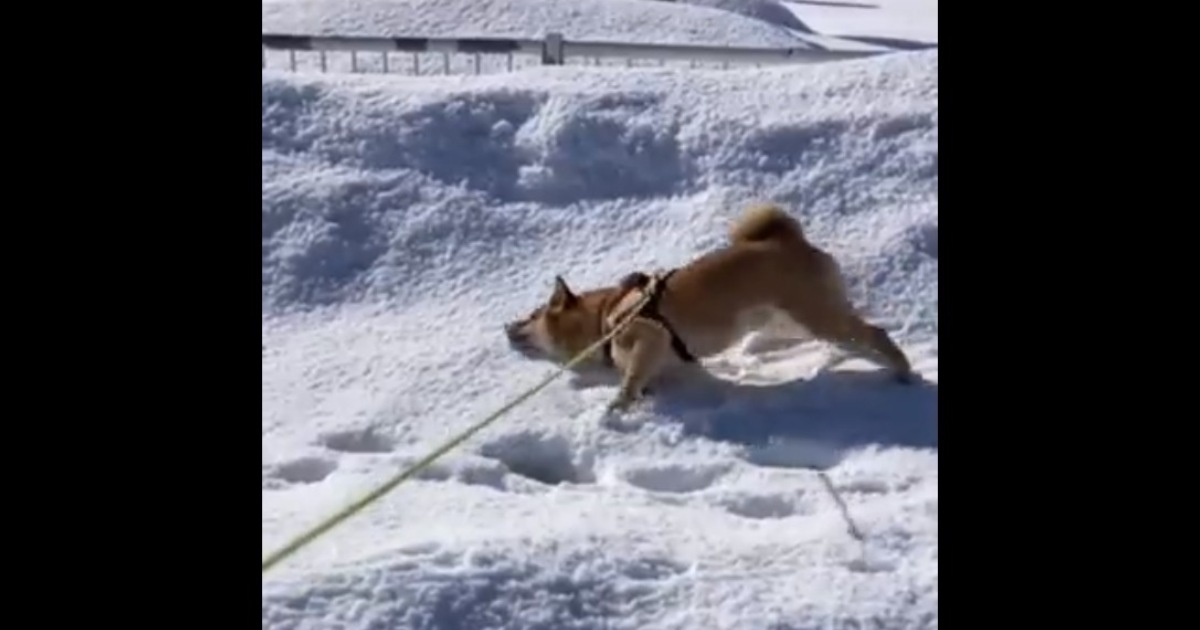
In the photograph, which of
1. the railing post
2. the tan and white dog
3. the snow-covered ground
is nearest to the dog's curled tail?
the tan and white dog

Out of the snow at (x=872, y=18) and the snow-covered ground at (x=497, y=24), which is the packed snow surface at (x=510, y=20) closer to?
the snow-covered ground at (x=497, y=24)

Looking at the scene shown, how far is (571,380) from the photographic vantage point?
13.9ft

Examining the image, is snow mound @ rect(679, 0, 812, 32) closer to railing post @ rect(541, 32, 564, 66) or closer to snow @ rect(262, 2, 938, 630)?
railing post @ rect(541, 32, 564, 66)

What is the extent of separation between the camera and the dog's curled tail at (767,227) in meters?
4.31

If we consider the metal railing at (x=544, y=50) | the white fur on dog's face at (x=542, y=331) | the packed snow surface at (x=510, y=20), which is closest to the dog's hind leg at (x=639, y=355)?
the white fur on dog's face at (x=542, y=331)

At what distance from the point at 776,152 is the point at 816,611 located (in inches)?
102

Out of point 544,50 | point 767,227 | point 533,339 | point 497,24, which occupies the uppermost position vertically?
point 497,24

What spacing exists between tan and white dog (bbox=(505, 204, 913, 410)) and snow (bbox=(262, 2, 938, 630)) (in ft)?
0.32

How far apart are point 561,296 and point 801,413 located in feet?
2.58

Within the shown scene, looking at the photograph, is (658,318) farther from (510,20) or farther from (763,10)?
(763,10)

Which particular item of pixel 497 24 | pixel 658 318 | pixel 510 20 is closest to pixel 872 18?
pixel 510 20
